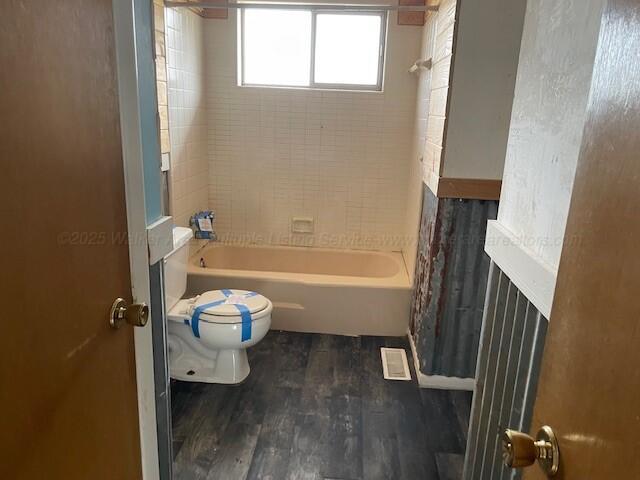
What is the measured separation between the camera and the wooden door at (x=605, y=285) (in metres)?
0.51

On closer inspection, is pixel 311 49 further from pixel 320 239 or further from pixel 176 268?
pixel 176 268

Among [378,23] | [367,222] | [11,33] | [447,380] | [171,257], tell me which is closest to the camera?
[11,33]

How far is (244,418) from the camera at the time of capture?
2.17 m

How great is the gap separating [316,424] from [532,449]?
5.13ft

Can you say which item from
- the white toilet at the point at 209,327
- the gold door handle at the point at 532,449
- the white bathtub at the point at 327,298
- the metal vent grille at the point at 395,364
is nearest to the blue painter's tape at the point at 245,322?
the white toilet at the point at 209,327

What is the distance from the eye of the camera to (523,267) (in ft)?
3.56

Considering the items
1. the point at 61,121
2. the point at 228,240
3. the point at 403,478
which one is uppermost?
the point at 61,121

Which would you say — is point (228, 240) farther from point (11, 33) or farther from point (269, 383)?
point (11, 33)

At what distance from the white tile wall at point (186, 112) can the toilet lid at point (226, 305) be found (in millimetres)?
748

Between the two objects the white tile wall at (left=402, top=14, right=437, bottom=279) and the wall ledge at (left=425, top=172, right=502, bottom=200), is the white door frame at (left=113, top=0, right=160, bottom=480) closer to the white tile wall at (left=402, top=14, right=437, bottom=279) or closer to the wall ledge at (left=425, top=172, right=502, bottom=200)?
the wall ledge at (left=425, top=172, right=502, bottom=200)

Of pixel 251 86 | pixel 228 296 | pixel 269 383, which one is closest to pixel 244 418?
pixel 269 383

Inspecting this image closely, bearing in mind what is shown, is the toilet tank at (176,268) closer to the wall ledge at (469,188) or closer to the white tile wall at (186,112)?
the white tile wall at (186,112)

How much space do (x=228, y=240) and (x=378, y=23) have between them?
1.89 meters

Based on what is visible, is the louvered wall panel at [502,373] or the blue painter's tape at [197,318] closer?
the louvered wall panel at [502,373]
